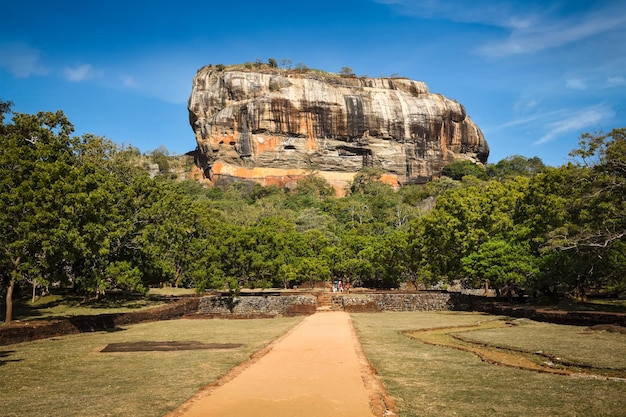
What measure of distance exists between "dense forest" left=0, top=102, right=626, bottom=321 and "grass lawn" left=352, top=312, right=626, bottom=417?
6.70m

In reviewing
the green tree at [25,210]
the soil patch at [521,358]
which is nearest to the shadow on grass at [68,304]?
the green tree at [25,210]

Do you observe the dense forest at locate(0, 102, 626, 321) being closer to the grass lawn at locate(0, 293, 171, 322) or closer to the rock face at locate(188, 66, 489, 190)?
the grass lawn at locate(0, 293, 171, 322)

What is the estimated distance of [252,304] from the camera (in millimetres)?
29609

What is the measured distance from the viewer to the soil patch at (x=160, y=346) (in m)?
13.4

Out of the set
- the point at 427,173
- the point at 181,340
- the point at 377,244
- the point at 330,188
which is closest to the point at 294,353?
the point at 181,340

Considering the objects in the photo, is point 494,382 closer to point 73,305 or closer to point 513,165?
point 73,305

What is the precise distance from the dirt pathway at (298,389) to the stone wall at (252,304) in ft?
52.2

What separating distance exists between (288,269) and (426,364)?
82.0 ft

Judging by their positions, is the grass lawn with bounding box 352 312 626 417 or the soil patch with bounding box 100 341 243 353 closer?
the grass lawn with bounding box 352 312 626 417

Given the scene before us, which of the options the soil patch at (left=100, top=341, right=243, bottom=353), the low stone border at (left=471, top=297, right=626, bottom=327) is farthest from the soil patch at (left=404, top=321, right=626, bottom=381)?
the soil patch at (left=100, top=341, right=243, bottom=353)

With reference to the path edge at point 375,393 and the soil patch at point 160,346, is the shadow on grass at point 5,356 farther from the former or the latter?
the path edge at point 375,393

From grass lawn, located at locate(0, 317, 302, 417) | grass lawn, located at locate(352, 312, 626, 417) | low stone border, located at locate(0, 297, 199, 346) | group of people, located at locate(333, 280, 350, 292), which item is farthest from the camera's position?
group of people, located at locate(333, 280, 350, 292)

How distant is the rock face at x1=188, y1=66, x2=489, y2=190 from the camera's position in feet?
326

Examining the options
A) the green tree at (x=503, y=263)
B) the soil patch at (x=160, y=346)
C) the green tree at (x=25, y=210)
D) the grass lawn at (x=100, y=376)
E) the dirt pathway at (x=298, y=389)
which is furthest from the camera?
the green tree at (x=503, y=263)
